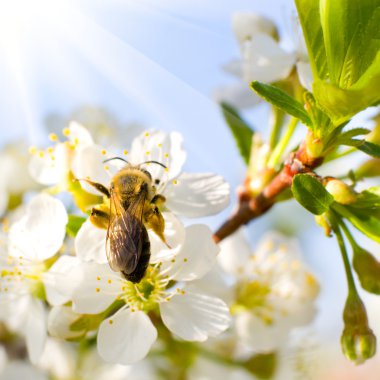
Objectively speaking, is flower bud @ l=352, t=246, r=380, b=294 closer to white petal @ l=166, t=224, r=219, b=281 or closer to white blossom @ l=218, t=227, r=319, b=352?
white petal @ l=166, t=224, r=219, b=281

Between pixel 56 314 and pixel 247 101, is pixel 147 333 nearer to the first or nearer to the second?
pixel 56 314

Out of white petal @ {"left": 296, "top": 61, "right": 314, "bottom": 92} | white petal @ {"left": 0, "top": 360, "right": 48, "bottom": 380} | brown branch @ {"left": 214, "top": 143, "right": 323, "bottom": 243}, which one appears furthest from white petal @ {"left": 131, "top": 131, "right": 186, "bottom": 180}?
white petal @ {"left": 0, "top": 360, "right": 48, "bottom": 380}

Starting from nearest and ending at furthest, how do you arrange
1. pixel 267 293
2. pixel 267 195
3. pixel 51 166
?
pixel 267 195 → pixel 51 166 → pixel 267 293

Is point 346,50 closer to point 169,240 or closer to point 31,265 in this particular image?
point 169,240

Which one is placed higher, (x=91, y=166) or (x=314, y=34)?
(x=314, y=34)

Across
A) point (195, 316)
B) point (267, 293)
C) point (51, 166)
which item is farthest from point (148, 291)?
point (267, 293)

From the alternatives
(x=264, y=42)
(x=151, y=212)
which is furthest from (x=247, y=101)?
(x=151, y=212)
